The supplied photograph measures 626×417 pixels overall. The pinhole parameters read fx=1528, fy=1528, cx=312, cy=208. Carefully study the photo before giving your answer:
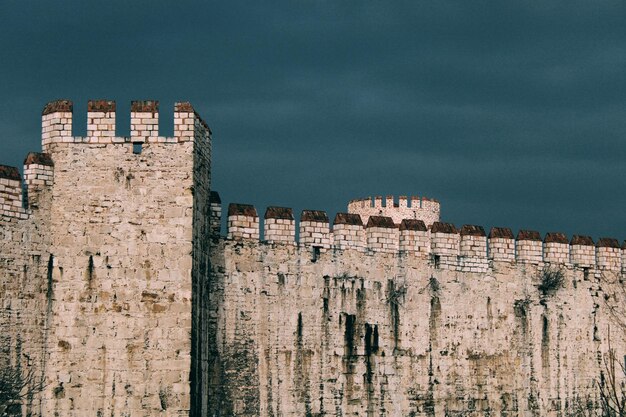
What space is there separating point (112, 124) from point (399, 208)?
24.9m

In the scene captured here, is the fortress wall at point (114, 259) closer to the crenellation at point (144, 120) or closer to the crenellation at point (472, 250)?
the crenellation at point (144, 120)

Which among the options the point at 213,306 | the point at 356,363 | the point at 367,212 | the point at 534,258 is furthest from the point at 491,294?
the point at 367,212

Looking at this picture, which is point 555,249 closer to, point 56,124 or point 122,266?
point 122,266

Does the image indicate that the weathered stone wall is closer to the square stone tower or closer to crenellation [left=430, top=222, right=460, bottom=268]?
crenellation [left=430, top=222, right=460, bottom=268]

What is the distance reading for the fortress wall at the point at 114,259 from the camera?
99.7 feet

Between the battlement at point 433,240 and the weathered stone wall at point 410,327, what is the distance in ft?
0.16

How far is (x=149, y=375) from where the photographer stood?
30.5 meters

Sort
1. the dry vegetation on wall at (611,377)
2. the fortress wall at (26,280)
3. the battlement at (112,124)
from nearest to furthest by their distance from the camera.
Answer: the fortress wall at (26,280), the battlement at (112,124), the dry vegetation on wall at (611,377)

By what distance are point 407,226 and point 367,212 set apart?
1729cm

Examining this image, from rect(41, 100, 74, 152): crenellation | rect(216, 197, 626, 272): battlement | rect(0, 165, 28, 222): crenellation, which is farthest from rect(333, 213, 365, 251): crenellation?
rect(0, 165, 28, 222): crenellation

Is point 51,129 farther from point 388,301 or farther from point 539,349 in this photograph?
point 539,349

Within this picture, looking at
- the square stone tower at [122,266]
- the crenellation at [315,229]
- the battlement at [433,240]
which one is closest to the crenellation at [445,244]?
the battlement at [433,240]

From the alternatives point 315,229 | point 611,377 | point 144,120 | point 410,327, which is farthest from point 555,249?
point 144,120

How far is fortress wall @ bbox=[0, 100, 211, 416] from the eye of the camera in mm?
30391
